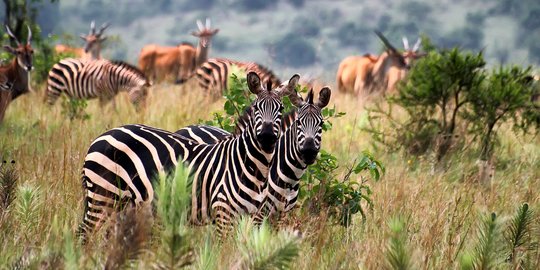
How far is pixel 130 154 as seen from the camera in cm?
494

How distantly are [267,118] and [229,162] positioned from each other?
37cm

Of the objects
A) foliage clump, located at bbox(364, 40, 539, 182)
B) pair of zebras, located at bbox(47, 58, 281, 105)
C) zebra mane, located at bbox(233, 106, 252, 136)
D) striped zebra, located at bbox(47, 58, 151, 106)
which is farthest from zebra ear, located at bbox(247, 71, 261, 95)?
striped zebra, located at bbox(47, 58, 151, 106)

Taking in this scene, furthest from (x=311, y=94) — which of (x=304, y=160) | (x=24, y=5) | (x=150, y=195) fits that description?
(x=24, y=5)

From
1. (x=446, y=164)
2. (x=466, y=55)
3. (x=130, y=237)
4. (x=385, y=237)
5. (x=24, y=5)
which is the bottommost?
(x=130, y=237)

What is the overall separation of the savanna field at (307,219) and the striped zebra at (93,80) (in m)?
0.26

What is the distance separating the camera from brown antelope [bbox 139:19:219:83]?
2181cm

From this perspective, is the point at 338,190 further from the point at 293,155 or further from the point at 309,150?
the point at 309,150

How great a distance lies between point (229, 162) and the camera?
4.77 metres

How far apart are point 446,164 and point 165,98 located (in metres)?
5.35

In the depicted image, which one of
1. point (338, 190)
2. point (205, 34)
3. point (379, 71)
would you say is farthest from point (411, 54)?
point (338, 190)

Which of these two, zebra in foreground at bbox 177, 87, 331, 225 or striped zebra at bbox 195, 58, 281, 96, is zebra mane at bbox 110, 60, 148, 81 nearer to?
striped zebra at bbox 195, 58, 281, 96

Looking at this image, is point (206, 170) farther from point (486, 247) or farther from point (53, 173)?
point (486, 247)

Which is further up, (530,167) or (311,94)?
(530,167)

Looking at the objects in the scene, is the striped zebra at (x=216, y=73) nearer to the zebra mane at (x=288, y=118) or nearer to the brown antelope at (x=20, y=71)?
the brown antelope at (x=20, y=71)
